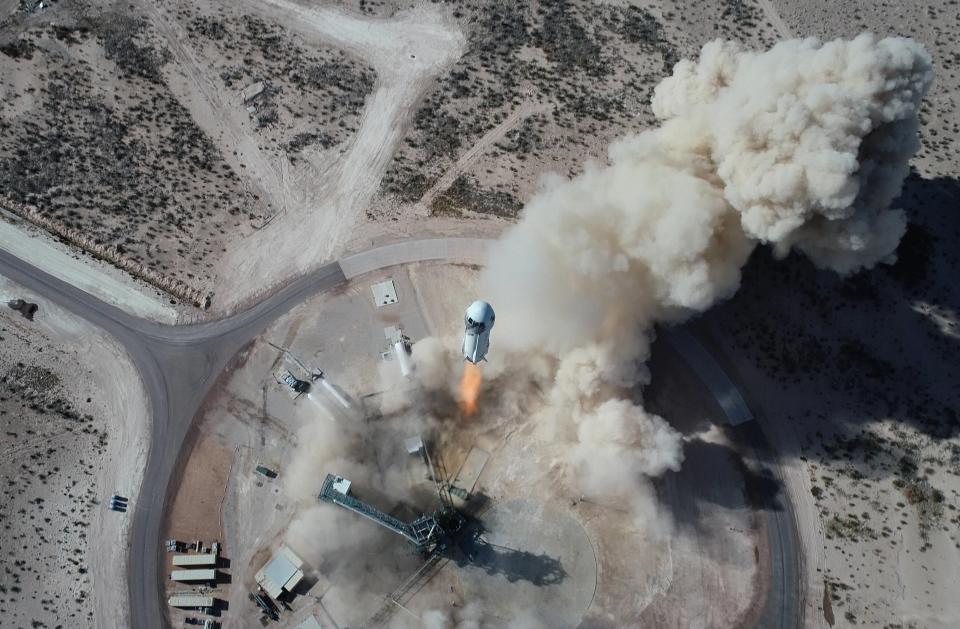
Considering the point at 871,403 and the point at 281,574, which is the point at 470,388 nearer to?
the point at 281,574

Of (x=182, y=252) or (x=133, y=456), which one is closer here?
(x=133, y=456)

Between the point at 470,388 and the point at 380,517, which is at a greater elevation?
the point at 470,388

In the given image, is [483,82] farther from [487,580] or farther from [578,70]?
[487,580]

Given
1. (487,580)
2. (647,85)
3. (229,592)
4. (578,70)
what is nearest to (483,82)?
(578,70)

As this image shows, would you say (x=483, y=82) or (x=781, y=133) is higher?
(x=483, y=82)

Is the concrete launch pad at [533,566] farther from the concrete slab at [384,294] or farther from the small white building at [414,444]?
the concrete slab at [384,294]

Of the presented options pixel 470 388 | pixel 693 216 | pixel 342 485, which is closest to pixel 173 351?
pixel 342 485

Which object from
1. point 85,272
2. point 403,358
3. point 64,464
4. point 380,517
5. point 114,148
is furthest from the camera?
point 114,148
